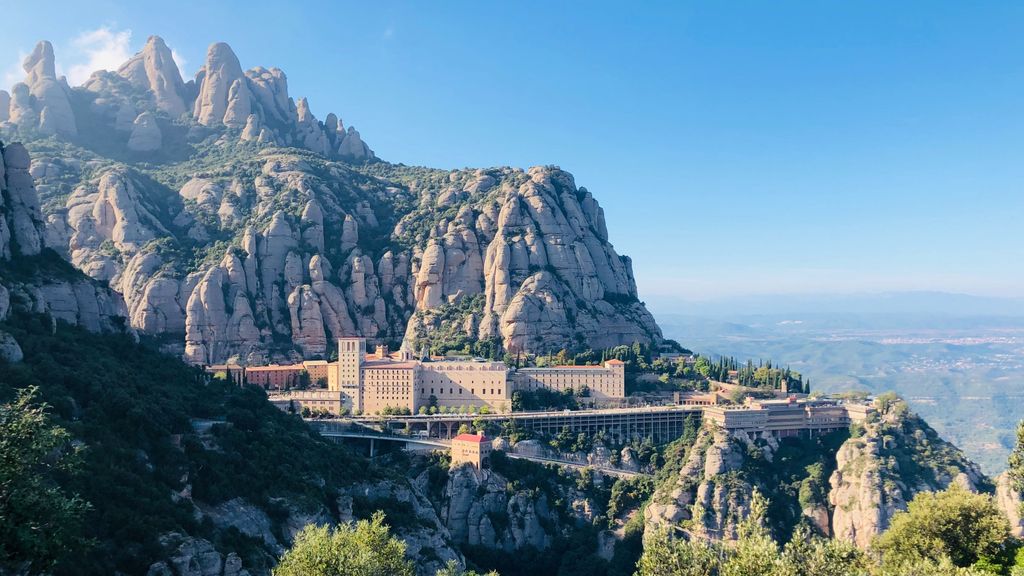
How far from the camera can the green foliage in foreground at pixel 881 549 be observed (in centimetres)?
3347

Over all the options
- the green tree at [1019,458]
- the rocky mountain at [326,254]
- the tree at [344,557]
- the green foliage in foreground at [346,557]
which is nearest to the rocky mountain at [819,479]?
the green tree at [1019,458]

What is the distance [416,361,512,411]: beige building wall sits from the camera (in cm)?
12006

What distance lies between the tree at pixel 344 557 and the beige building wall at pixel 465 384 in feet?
248

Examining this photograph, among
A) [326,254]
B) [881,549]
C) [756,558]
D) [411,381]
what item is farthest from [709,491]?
[326,254]

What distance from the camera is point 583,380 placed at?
123688 mm

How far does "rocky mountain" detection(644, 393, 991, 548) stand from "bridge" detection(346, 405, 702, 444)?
6.28m

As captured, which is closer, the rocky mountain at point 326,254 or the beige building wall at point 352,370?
the beige building wall at point 352,370

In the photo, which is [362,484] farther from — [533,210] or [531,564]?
[533,210]

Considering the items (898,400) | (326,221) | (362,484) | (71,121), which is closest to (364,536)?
(362,484)

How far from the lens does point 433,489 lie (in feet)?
325

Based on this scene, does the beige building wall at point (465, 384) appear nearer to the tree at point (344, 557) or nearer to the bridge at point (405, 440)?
the bridge at point (405, 440)

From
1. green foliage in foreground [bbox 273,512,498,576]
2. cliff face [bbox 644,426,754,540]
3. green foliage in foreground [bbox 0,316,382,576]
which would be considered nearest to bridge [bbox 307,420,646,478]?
cliff face [bbox 644,426,754,540]

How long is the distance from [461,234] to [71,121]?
103 m

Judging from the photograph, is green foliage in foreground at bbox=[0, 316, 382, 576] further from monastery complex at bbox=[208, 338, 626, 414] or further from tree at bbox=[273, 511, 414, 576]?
monastery complex at bbox=[208, 338, 626, 414]
